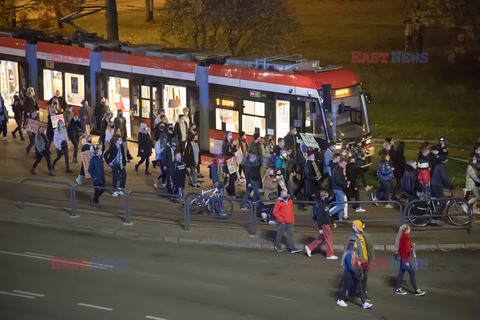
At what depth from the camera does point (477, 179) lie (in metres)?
21.1

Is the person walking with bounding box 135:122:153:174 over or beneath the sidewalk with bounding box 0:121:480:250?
over

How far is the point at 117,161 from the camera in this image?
899 inches

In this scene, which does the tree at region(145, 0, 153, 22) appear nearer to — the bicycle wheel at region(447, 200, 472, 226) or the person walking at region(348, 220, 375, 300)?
the bicycle wheel at region(447, 200, 472, 226)

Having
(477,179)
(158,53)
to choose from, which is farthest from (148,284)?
(158,53)

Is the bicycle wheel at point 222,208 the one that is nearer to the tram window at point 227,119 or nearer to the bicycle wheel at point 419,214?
the bicycle wheel at point 419,214

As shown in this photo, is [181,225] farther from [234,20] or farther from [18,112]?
[234,20]

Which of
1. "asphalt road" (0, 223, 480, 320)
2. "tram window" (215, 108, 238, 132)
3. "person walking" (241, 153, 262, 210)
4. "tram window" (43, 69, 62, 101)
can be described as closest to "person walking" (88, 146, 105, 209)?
"asphalt road" (0, 223, 480, 320)

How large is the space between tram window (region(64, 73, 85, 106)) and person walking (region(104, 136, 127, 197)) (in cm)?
851

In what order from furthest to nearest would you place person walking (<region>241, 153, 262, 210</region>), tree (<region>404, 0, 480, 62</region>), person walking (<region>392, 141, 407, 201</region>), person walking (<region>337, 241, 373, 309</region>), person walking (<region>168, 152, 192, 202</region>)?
tree (<region>404, 0, 480, 62</region>)
person walking (<region>392, 141, 407, 201</region>)
person walking (<region>168, 152, 192, 202</region>)
person walking (<region>241, 153, 262, 210</region>)
person walking (<region>337, 241, 373, 309</region>)

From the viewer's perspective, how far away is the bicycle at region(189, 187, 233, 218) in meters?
20.8

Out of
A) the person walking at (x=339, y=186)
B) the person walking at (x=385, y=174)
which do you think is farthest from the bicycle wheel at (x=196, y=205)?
the person walking at (x=385, y=174)

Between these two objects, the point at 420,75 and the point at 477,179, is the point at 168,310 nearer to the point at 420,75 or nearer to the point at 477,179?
the point at 477,179

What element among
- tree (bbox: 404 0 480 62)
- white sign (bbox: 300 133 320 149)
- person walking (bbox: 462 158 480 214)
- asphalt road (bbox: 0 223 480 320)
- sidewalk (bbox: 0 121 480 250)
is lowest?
sidewalk (bbox: 0 121 480 250)

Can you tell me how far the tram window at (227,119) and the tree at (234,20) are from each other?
28.7ft
